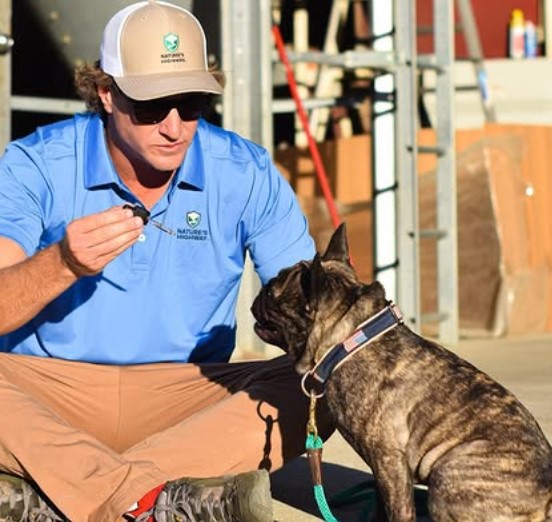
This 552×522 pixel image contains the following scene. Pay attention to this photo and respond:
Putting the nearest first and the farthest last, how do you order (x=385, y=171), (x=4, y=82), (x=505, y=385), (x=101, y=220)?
(x=101, y=220) → (x=505, y=385) → (x=4, y=82) → (x=385, y=171)

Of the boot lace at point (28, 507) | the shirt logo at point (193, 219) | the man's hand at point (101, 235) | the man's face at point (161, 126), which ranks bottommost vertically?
the boot lace at point (28, 507)

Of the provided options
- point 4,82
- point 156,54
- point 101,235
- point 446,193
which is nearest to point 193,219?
point 156,54

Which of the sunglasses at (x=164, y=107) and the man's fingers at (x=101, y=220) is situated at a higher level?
the sunglasses at (x=164, y=107)

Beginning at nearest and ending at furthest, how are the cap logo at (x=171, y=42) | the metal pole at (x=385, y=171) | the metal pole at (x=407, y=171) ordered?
the cap logo at (x=171, y=42) < the metal pole at (x=407, y=171) < the metal pole at (x=385, y=171)

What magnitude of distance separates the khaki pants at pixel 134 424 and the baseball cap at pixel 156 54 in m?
0.93

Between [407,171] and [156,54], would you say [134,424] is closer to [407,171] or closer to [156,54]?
[156,54]

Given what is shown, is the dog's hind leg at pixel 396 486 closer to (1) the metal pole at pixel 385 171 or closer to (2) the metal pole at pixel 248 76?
(2) the metal pole at pixel 248 76

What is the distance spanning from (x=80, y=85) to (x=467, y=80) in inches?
320

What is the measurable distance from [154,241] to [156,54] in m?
0.61

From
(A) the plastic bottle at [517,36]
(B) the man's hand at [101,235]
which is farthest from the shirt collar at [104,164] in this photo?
(A) the plastic bottle at [517,36]

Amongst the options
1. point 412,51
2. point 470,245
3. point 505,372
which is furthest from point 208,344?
point 470,245

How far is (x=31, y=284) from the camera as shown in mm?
4566

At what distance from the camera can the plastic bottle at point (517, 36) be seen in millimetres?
14164

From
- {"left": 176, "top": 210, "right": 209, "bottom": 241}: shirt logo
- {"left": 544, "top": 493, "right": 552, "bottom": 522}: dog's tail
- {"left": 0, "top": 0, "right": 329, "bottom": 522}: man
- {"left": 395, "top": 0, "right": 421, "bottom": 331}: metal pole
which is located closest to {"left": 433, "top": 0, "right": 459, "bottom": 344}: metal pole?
{"left": 395, "top": 0, "right": 421, "bottom": 331}: metal pole
